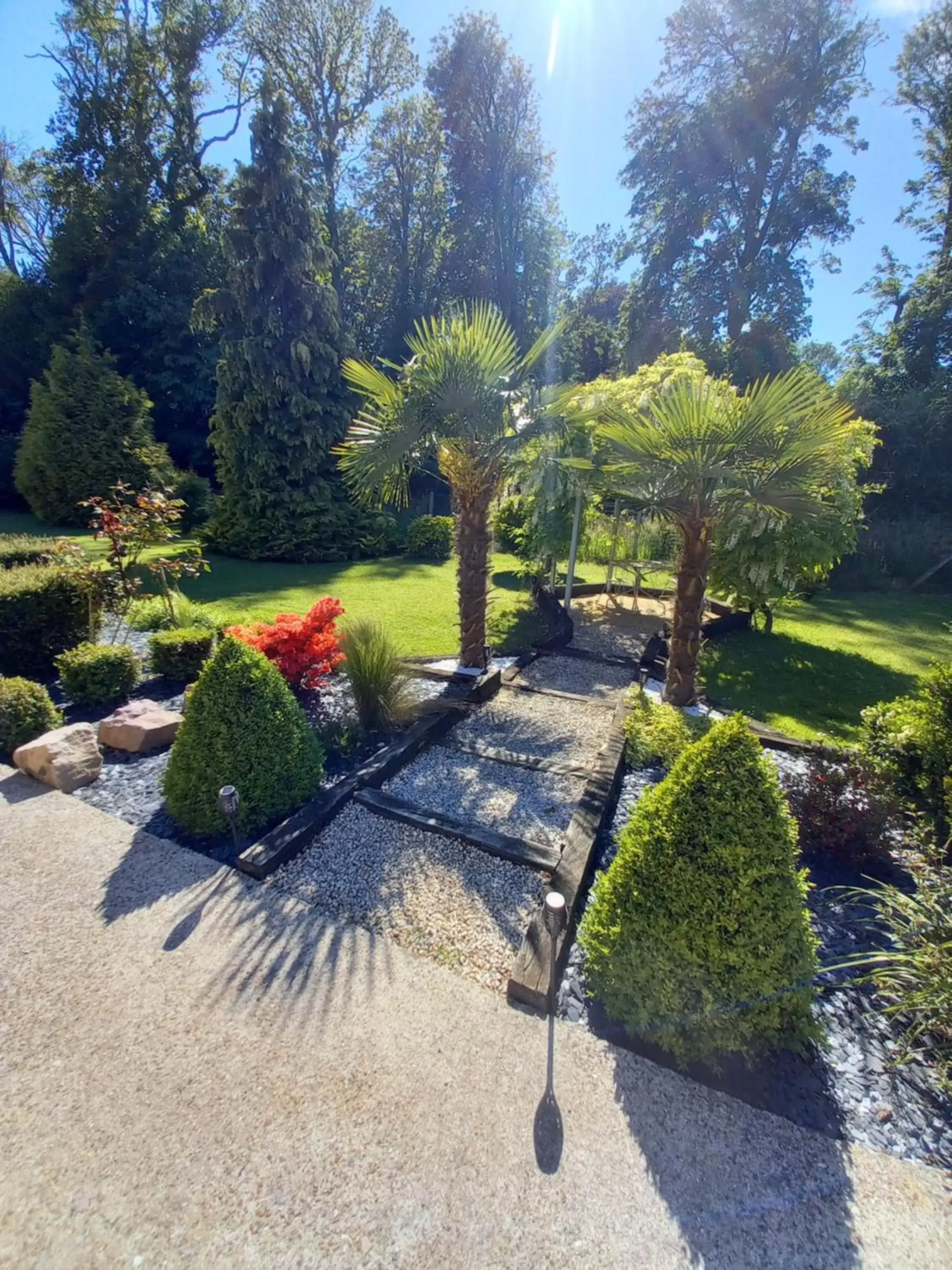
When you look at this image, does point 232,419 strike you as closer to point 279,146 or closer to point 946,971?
point 279,146

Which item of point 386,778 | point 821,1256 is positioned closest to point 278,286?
point 386,778

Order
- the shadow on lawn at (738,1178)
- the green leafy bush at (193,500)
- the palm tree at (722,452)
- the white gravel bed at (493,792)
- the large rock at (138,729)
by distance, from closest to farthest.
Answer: the shadow on lawn at (738,1178)
the white gravel bed at (493,792)
the palm tree at (722,452)
the large rock at (138,729)
the green leafy bush at (193,500)

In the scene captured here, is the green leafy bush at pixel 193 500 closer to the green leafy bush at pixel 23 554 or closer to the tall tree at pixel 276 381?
the tall tree at pixel 276 381

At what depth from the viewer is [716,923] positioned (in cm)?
218

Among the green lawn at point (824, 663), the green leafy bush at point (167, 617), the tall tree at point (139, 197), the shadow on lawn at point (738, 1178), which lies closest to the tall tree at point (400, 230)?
the tall tree at point (139, 197)

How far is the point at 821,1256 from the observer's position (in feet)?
5.62

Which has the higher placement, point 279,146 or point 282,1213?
point 279,146

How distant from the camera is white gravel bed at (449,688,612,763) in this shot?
5160mm

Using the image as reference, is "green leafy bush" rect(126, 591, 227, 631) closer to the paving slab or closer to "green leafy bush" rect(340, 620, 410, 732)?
"green leafy bush" rect(340, 620, 410, 732)

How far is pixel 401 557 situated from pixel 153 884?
1287cm

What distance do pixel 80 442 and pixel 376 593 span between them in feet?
40.4

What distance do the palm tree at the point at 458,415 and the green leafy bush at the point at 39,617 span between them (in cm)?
360

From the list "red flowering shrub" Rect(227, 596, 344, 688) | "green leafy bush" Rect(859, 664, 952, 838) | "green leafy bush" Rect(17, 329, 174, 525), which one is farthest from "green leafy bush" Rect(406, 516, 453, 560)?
"green leafy bush" Rect(859, 664, 952, 838)

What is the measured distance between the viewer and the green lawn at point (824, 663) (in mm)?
6527
